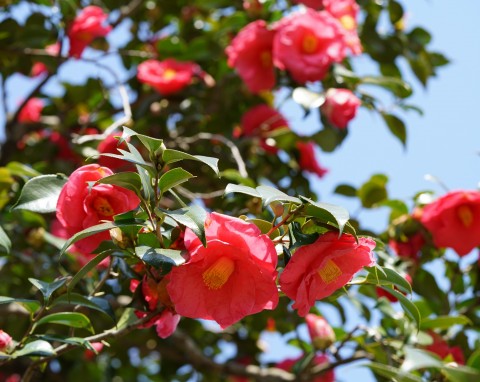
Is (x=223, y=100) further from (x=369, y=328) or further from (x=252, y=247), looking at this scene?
(x=252, y=247)

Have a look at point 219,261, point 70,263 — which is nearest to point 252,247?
point 219,261

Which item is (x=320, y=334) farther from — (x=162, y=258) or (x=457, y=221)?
(x=162, y=258)

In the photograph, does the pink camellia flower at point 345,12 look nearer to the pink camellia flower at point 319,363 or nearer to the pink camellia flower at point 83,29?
the pink camellia flower at point 83,29

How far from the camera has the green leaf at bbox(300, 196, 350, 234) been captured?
0.87 m

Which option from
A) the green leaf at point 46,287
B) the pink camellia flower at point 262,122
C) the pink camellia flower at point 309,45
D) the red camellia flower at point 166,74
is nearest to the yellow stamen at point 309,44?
the pink camellia flower at point 309,45

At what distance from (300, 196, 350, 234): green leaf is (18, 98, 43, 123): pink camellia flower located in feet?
5.23

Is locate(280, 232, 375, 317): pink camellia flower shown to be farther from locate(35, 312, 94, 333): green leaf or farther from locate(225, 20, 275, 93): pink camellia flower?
locate(225, 20, 275, 93): pink camellia flower

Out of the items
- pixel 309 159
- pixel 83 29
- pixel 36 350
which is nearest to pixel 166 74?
pixel 83 29

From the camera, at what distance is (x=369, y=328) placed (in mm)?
1511

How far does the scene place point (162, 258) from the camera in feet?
2.95

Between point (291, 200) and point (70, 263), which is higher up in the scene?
point (291, 200)

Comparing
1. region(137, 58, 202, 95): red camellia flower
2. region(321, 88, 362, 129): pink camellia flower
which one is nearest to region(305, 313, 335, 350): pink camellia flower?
region(321, 88, 362, 129): pink camellia flower

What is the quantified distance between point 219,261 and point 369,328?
0.66 m

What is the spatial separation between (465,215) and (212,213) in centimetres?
82
